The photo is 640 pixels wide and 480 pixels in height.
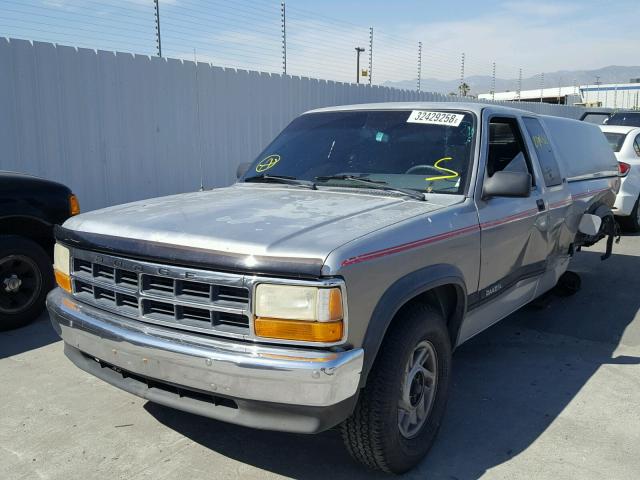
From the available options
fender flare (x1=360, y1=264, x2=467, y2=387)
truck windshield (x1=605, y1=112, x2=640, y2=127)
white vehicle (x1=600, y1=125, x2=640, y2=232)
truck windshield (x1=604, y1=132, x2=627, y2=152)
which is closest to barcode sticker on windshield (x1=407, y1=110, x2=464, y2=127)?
fender flare (x1=360, y1=264, x2=467, y2=387)

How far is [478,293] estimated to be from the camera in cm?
357

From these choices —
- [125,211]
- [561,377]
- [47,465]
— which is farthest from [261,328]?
[561,377]

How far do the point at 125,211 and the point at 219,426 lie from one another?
1351 mm

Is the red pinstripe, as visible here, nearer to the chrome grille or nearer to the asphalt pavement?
the chrome grille

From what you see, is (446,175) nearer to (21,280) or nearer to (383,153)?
(383,153)

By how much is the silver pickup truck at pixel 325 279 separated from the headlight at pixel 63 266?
15 mm

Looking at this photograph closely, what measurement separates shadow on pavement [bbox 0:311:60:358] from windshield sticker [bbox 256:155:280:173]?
2245mm

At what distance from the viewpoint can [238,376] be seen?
7.84 feet

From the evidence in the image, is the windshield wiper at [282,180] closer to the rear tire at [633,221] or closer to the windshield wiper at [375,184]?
the windshield wiper at [375,184]

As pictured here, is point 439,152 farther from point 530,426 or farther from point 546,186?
point 530,426

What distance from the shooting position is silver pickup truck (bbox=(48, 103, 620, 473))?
2395 millimetres

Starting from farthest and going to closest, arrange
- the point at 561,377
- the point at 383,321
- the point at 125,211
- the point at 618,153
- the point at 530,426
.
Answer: the point at 618,153 → the point at 561,377 → the point at 530,426 → the point at 125,211 → the point at 383,321

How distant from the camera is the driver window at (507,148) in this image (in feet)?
13.7

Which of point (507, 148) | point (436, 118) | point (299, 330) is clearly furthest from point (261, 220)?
point (507, 148)
